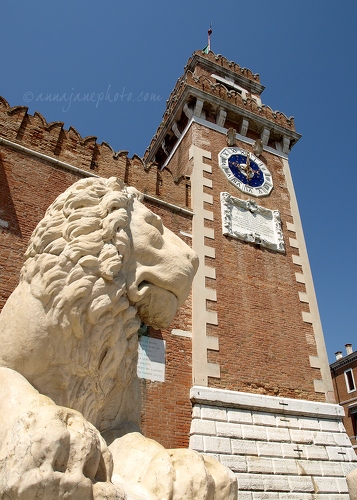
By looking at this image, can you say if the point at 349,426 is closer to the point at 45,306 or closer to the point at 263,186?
the point at 263,186

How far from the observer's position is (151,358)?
22.7 feet

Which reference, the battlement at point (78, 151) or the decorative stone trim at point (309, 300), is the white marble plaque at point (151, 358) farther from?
the battlement at point (78, 151)

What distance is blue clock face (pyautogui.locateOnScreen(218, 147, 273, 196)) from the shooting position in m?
10.6

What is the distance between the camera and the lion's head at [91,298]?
182 centimetres

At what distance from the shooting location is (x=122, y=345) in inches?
76.8

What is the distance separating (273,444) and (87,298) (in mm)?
6330

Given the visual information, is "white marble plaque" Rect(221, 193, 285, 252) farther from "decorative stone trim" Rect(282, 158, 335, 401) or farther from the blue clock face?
the blue clock face

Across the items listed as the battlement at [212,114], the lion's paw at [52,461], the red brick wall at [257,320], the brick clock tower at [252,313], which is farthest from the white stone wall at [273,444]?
the battlement at [212,114]

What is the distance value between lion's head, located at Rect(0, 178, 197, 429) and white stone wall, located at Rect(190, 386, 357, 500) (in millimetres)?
5006

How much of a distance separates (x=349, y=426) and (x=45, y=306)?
1013 inches

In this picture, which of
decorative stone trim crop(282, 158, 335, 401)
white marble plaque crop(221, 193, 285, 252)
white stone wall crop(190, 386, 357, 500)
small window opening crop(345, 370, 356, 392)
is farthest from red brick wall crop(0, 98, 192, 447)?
small window opening crop(345, 370, 356, 392)

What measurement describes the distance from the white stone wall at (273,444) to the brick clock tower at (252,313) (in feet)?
0.06

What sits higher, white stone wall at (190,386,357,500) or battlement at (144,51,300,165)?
battlement at (144,51,300,165)

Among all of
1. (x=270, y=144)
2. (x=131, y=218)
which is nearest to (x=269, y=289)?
(x=270, y=144)
